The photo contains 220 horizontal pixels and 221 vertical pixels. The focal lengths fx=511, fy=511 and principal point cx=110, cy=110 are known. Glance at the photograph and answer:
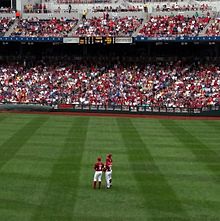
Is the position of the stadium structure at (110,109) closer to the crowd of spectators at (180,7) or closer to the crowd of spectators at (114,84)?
the crowd of spectators at (114,84)

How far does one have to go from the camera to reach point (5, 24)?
55.1 meters

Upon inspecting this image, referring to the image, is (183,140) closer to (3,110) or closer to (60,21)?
(3,110)

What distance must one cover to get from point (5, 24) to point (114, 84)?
15072 mm

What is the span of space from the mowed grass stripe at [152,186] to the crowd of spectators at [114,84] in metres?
16.5

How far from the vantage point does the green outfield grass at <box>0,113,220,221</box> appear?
1625cm

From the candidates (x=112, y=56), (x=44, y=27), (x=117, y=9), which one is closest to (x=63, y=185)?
(x=112, y=56)

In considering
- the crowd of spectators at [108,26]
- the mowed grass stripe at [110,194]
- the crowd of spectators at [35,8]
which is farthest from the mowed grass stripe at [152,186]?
the crowd of spectators at [35,8]

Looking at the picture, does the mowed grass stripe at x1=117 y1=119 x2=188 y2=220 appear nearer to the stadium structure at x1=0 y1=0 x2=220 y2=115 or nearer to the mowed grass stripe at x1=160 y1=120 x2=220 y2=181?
the mowed grass stripe at x1=160 y1=120 x2=220 y2=181

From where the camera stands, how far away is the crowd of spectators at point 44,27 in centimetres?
5269

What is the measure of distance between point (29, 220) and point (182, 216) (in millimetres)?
4698

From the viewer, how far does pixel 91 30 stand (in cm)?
5250

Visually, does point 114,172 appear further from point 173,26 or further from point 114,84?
point 173,26

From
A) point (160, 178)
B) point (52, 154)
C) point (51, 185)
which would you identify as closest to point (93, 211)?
point (51, 185)

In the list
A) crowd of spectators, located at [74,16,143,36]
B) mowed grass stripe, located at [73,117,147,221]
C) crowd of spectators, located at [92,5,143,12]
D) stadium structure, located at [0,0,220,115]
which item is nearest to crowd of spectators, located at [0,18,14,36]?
stadium structure, located at [0,0,220,115]
